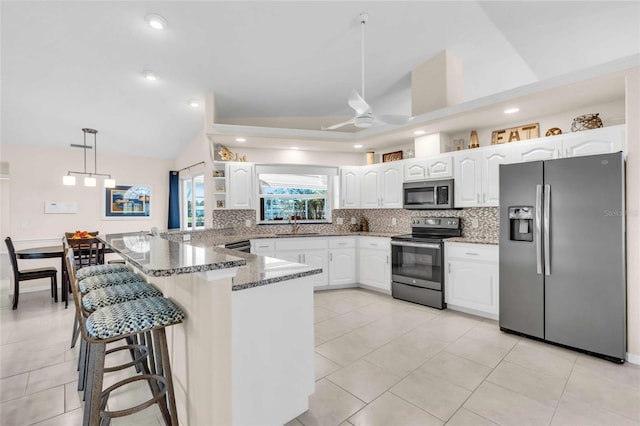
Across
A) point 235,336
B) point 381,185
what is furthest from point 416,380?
point 381,185

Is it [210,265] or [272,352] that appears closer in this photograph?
[210,265]

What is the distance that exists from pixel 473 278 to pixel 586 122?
198 cm

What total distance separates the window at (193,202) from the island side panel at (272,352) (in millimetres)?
4645

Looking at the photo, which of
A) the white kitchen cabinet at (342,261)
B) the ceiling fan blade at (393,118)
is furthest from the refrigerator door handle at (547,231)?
the white kitchen cabinet at (342,261)

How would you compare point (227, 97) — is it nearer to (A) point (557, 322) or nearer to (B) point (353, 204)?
(B) point (353, 204)

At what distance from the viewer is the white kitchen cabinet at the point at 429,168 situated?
4.00 m

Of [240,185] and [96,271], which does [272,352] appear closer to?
[96,271]

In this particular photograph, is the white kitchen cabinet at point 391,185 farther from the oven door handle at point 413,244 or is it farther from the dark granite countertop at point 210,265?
the dark granite countertop at point 210,265

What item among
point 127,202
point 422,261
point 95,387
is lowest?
point 95,387

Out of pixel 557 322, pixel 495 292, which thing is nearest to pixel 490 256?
pixel 495 292

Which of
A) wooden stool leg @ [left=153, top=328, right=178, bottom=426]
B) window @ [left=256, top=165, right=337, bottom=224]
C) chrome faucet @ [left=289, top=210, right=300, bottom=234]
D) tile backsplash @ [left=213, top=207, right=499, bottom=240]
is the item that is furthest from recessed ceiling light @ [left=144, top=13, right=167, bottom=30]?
chrome faucet @ [left=289, top=210, right=300, bottom=234]

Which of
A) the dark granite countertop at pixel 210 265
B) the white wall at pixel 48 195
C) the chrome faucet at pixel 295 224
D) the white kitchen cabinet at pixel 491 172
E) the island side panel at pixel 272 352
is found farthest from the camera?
the chrome faucet at pixel 295 224

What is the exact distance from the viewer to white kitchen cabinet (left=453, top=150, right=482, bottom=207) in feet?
12.2

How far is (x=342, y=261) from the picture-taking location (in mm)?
4797
